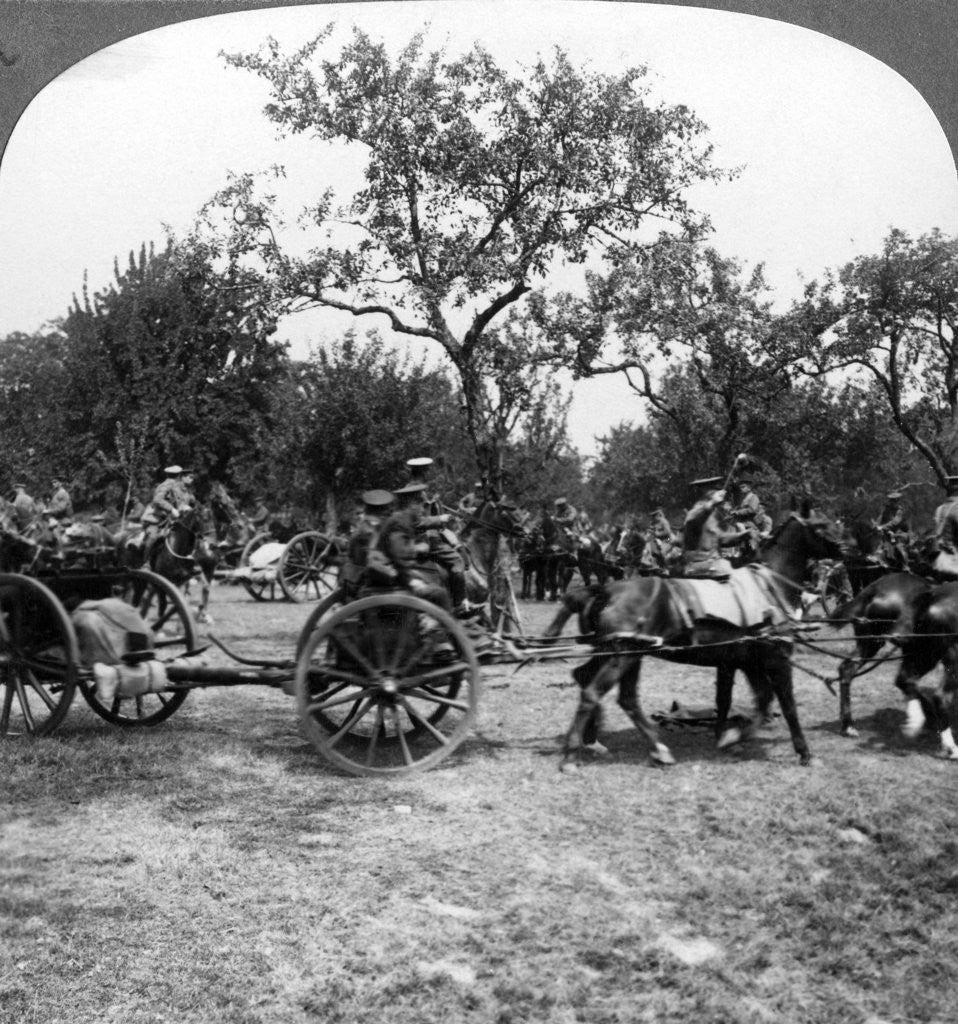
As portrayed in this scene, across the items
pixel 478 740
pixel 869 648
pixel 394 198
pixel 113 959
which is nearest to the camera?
pixel 113 959

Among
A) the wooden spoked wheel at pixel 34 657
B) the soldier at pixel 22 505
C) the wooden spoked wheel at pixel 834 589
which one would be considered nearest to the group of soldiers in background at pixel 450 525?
the soldier at pixel 22 505

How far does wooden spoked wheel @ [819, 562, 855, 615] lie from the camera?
22.4ft

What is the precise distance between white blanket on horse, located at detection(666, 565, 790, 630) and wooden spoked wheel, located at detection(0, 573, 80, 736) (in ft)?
9.90

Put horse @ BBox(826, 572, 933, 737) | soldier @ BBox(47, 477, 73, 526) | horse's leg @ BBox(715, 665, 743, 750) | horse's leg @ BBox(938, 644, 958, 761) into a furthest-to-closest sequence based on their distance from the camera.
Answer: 1. horse @ BBox(826, 572, 933, 737)
2. horse's leg @ BBox(715, 665, 743, 750)
3. horse's leg @ BBox(938, 644, 958, 761)
4. soldier @ BBox(47, 477, 73, 526)

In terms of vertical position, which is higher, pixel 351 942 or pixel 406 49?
pixel 406 49

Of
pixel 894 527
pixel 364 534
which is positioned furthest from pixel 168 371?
pixel 894 527

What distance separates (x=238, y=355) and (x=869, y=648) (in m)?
Answer: 4.06

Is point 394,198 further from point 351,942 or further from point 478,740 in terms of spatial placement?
point 351,942

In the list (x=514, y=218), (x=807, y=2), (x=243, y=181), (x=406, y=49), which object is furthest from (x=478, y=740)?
(x=807, y=2)

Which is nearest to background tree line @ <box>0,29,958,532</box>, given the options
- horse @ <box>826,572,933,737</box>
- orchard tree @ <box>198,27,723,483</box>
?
orchard tree @ <box>198,27,723,483</box>

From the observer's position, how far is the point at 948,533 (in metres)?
4.60

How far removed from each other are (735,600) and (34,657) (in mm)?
3570

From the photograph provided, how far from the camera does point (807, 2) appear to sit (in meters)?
3.11

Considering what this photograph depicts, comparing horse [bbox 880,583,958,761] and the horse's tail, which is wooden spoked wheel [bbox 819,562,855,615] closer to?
horse [bbox 880,583,958,761]
